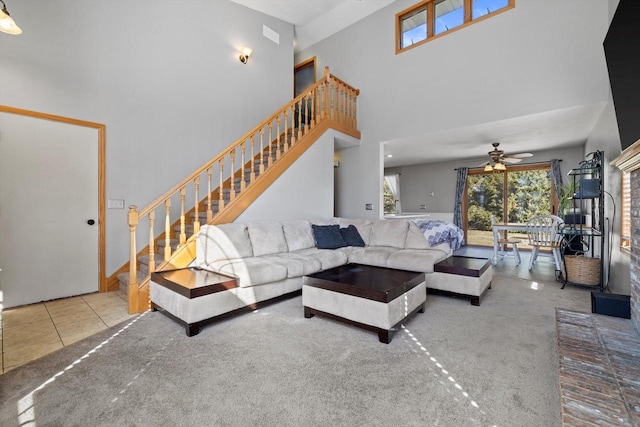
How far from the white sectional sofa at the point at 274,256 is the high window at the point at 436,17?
349 centimetres

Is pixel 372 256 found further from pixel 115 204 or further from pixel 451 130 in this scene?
pixel 115 204

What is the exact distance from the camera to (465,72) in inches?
192

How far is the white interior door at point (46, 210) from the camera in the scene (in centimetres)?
321

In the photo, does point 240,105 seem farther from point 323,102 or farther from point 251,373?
point 251,373

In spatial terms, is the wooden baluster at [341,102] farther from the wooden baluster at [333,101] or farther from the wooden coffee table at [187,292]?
the wooden coffee table at [187,292]

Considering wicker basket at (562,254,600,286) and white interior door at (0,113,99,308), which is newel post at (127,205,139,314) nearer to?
white interior door at (0,113,99,308)

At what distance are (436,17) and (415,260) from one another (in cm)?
453

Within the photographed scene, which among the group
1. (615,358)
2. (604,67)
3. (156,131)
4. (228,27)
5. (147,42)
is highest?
(228,27)

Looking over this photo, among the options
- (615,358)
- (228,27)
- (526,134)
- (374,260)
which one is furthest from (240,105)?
(615,358)

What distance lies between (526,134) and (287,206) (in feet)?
14.6

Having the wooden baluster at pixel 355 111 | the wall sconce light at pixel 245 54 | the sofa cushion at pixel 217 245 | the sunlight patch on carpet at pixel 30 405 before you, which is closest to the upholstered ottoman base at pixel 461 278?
the sofa cushion at pixel 217 245

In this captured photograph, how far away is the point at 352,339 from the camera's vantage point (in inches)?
93.4

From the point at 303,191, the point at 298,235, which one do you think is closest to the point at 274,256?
the point at 298,235

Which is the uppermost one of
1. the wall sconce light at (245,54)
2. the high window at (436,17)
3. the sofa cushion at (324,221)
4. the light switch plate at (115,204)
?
the high window at (436,17)
